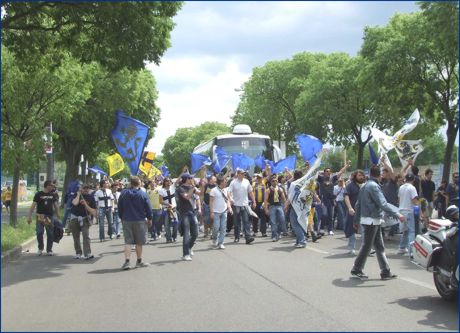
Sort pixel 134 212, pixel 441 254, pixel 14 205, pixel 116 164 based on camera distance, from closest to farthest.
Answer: pixel 441 254 < pixel 134 212 < pixel 14 205 < pixel 116 164

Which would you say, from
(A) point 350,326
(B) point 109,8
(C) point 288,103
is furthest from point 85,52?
(C) point 288,103

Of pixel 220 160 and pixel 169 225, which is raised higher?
pixel 220 160

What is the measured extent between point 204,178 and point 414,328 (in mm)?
11827

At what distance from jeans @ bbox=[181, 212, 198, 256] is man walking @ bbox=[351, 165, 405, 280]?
3.79m

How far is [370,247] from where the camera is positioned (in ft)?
30.8

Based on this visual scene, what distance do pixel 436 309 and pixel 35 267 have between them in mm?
7744

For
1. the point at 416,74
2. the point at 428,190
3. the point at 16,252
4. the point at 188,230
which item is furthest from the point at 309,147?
the point at 416,74

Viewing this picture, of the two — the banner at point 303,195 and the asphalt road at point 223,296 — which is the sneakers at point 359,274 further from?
the banner at point 303,195

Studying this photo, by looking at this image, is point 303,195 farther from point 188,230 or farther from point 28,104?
point 28,104

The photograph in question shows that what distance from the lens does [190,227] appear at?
1209 centimetres

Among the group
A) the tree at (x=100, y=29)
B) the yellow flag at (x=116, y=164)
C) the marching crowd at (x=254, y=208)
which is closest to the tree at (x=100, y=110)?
the yellow flag at (x=116, y=164)

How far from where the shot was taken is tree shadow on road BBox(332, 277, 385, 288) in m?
8.70

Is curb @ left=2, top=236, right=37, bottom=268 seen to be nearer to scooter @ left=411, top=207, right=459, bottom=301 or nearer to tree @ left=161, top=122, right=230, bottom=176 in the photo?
scooter @ left=411, top=207, right=459, bottom=301

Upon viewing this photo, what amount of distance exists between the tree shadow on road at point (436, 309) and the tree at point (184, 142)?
109 meters
